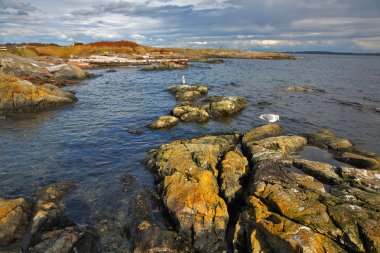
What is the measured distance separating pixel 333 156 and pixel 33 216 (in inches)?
626

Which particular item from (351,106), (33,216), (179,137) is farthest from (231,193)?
(351,106)

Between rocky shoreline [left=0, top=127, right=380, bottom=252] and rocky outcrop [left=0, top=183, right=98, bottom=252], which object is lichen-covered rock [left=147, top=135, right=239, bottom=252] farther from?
rocky outcrop [left=0, top=183, right=98, bottom=252]

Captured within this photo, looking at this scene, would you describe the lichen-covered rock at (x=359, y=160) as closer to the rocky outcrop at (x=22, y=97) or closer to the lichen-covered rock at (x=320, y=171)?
the lichen-covered rock at (x=320, y=171)

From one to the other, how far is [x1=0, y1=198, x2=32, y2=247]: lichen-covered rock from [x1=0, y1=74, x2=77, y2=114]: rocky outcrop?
19.2m

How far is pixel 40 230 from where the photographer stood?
9.69 meters

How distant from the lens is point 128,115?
26.7 metres

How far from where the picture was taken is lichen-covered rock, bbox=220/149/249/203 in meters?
11.5

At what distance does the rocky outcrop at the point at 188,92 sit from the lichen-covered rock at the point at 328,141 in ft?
54.0

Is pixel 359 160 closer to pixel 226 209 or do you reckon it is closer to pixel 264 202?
pixel 264 202

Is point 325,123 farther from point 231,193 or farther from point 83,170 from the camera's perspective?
point 83,170

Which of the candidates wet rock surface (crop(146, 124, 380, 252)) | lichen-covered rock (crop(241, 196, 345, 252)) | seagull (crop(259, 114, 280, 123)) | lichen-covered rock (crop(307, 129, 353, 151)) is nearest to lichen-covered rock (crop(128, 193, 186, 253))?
wet rock surface (crop(146, 124, 380, 252))

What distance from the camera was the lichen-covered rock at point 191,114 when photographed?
79.5 ft

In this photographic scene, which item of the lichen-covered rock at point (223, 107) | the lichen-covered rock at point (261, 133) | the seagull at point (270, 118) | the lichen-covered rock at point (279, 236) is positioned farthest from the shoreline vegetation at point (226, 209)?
the lichen-covered rock at point (223, 107)

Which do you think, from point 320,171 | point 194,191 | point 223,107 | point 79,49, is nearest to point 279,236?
point 194,191
